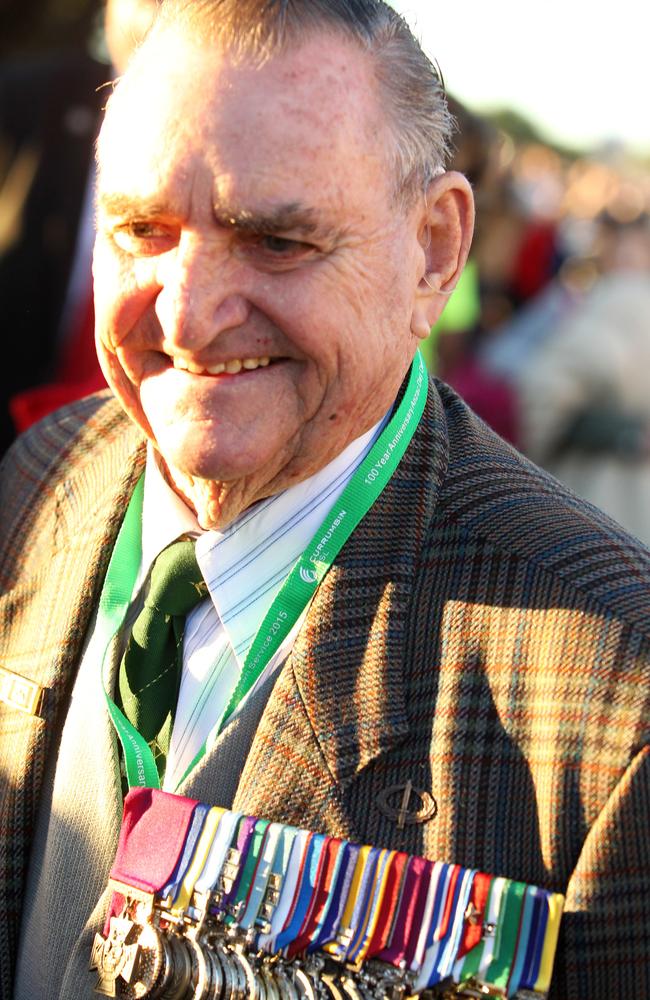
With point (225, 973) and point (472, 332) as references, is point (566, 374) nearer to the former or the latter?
point (472, 332)

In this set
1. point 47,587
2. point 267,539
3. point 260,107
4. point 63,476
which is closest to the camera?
point 260,107

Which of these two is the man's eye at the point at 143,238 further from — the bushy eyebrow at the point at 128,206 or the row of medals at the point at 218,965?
the row of medals at the point at 218,965

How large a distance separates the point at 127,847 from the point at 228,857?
6.6 inches

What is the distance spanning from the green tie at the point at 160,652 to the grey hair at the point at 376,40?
716 millimetres

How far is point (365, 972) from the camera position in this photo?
6.17 ft

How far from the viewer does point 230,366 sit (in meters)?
1.99

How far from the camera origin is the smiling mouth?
1.99 meters

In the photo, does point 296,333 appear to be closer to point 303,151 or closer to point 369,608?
point 303,151

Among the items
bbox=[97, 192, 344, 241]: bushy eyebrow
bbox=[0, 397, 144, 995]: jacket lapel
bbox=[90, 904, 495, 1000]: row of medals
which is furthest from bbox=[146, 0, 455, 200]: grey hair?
bbox=[90, 904, 495, 1000]: row of medals

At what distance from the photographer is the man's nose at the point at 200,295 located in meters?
1.92

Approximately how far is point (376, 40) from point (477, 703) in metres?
0.99

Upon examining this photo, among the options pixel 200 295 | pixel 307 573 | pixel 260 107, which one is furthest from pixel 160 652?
pixel 260 107

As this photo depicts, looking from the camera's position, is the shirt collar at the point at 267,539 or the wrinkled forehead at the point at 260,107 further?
the shirt collar at the point at 267,539

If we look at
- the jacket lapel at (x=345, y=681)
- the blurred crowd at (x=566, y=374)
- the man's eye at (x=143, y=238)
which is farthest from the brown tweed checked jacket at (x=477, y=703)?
the blurred crowd at (x=566, y=374)
